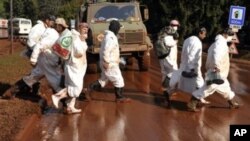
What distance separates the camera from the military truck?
19.0 metres

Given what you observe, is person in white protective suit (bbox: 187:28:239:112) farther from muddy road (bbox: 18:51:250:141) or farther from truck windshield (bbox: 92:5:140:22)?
truck windshield (bbox: 92:5:140:22)

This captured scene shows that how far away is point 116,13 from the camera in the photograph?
2000cm

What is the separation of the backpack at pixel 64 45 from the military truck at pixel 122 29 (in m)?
7.87

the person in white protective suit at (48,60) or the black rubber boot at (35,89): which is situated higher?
the person in white protective suit at (48,60)

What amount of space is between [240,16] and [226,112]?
44.9 ft

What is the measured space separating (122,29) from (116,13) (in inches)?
39.9

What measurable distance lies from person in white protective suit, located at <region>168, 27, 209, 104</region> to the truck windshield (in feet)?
25.1

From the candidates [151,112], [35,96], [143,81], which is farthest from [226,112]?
[143,81]

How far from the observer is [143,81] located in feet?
56.1

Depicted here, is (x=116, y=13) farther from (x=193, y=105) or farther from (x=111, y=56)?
(x=193, y=105)

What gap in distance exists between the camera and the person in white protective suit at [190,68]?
39.4 ft

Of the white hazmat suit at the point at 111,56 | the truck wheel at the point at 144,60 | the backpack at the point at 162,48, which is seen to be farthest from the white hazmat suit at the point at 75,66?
the truck wheel at the point at 144,60

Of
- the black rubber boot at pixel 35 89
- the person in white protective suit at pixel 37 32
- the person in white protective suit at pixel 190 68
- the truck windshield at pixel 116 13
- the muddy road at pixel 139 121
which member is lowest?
the muddy road at pixel 139 121

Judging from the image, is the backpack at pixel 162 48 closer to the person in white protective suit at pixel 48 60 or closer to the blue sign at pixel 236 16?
the person in white protective suit at pixel 48 60
